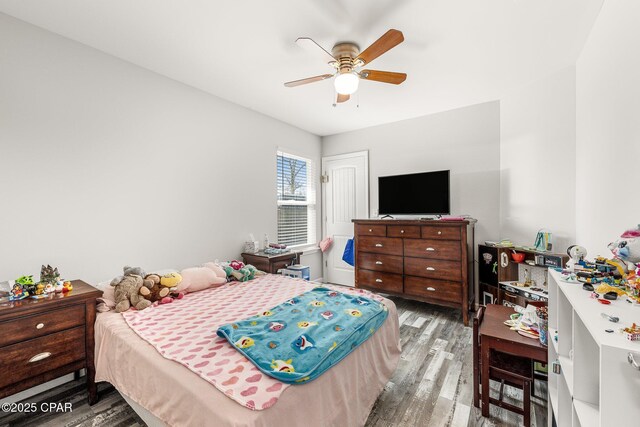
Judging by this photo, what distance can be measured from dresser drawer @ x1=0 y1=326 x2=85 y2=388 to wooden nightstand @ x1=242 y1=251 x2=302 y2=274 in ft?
5.78

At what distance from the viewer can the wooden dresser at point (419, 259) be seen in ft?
10.2

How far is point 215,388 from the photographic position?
1.12m

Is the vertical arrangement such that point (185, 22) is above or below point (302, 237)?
above

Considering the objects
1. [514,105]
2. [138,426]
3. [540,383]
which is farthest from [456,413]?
[514,105]

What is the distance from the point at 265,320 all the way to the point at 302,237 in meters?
2.97

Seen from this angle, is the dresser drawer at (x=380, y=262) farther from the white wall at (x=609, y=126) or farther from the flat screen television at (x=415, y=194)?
the white wall at (x=609, y=126)

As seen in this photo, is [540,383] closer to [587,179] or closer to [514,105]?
[587,179]

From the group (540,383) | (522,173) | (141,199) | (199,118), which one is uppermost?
(199,118)

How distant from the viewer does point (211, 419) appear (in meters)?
1.00

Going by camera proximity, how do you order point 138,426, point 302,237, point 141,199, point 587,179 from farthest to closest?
1. point 302,237
2. point 141,199
3. point 587,179
4. point 138,426

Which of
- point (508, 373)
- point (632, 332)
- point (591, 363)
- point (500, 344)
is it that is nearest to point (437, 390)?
point (508, 373)

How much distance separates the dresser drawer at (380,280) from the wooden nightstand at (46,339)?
115 inches

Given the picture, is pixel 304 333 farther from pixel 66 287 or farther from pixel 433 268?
pixel 433 268

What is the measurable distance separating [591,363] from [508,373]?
0.73 meters
